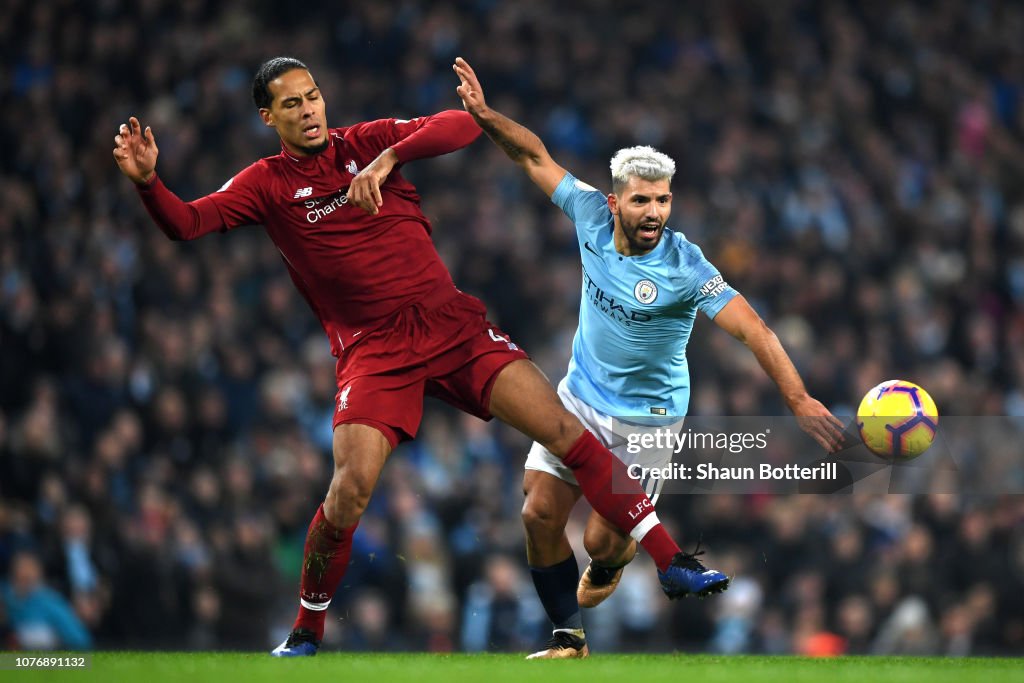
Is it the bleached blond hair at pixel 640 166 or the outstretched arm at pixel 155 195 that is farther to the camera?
the bleached blond hair at pixel 640 166

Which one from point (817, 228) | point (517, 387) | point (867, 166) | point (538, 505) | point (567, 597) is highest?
point (867, 166)

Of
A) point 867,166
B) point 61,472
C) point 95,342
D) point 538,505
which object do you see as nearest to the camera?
point 538,505

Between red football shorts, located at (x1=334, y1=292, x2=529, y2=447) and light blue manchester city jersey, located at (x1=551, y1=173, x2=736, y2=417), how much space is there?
0.50m

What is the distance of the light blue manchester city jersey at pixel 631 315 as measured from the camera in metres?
6.27

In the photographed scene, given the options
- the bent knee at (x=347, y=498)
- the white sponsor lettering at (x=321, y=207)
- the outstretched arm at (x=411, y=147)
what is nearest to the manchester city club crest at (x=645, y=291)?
the outstretched arm at (x=411, y=147)

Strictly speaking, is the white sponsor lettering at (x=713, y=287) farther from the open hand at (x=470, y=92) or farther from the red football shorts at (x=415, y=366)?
the open hand at (x=470, y=92)

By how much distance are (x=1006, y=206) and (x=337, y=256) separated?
10726 millimetres

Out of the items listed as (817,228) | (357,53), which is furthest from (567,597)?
(357,53)

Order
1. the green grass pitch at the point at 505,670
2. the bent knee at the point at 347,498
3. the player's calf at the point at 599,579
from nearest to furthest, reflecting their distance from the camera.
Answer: the green grass pitch at the point at 505,670
the bent knee at the point at 347,498
the player's calf at the point at 599,579

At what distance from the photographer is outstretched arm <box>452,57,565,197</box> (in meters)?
6.43

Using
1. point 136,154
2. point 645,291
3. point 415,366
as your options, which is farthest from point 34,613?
point 645,291

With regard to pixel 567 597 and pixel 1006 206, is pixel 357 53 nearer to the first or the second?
pixel 1006 206

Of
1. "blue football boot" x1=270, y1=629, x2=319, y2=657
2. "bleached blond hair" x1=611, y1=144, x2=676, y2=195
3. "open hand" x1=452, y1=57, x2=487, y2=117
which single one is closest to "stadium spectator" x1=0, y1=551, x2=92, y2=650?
"blue football boot" x1=270, y1=629, x2=319, y2=657

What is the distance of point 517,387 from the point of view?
609 centimetres
